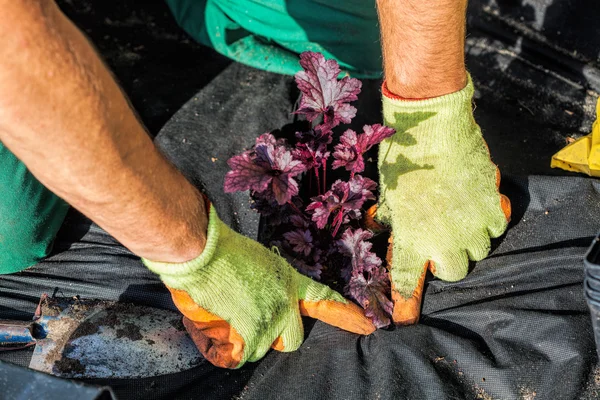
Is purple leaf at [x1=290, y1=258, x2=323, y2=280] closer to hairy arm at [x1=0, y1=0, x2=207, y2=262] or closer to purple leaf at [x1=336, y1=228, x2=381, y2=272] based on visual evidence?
purple leaf at [x1=336, y1=228, x2=381, y2=272]

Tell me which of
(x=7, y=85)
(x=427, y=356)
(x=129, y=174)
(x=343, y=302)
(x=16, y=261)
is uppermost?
(x=7, y=85)

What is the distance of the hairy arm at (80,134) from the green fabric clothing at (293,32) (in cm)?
129

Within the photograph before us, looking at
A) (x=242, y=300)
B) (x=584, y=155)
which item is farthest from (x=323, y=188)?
(x=584, y=155)

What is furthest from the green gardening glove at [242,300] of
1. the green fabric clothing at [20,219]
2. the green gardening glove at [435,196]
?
the green fabric clothing at [20,219]

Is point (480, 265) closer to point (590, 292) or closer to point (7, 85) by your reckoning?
point (590, 292)

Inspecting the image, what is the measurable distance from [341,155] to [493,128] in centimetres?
108

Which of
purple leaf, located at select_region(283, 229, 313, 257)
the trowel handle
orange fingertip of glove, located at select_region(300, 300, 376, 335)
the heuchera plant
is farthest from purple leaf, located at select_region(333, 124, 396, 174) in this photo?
the trowel handle

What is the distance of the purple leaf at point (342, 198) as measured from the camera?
160cm

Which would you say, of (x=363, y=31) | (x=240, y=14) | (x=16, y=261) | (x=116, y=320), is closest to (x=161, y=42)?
(x=240, y=14)

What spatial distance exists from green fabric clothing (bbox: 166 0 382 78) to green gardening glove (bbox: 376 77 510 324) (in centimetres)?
74

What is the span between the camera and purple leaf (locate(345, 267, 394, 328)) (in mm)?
1714

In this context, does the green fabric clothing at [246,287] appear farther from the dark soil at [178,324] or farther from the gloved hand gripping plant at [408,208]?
the dark soil at [178,324]

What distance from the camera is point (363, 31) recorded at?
2.45 meters

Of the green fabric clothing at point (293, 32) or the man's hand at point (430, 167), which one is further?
the green fabric clothing at point (293, 32)
